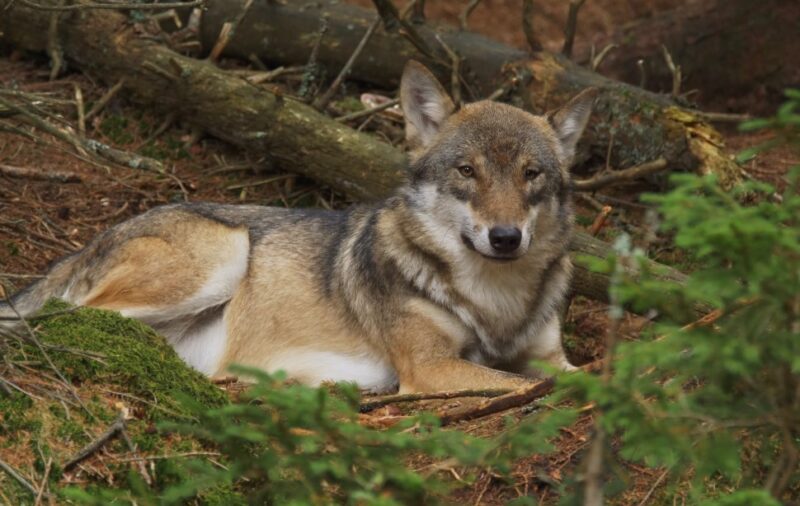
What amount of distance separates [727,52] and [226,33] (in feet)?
16.5

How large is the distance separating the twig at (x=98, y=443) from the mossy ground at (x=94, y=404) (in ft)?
0.07

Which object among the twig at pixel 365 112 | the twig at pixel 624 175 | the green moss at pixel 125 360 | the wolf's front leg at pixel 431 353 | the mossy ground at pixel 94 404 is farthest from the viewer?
the twig at pixel 365 112

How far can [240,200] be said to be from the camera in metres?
9.30

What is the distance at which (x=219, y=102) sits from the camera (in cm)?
920

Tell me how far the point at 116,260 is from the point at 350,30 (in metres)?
3.86

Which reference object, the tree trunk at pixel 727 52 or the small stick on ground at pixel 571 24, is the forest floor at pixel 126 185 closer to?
the tree trunk at pixel 727 52

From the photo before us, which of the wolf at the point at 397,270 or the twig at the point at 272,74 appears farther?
the twig at the point at 272,74

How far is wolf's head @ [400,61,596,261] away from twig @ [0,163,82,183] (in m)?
2.60

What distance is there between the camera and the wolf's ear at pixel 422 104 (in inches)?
275

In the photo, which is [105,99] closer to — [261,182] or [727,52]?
[261,182]

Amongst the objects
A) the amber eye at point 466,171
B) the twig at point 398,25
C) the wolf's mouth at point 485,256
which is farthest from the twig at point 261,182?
the wolf's mouth at point 485,256

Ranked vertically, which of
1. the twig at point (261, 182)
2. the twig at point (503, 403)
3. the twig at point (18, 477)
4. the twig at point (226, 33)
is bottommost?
the twig at point (261, 182)

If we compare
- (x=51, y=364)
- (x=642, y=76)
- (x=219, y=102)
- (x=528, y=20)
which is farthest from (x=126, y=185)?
(x=642, y=76)

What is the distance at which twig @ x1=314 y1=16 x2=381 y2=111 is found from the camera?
930cm
